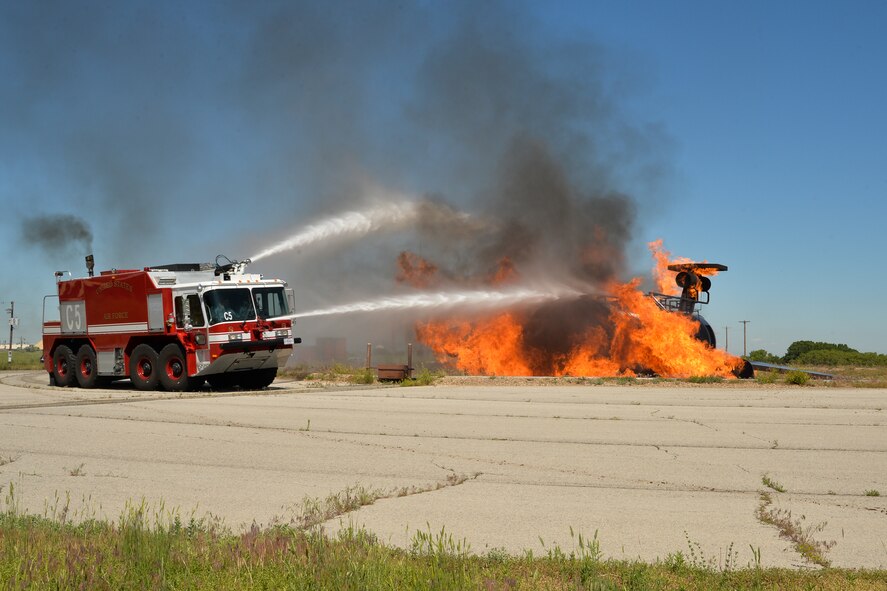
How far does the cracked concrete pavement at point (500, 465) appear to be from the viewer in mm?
7297

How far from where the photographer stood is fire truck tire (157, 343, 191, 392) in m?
23.3

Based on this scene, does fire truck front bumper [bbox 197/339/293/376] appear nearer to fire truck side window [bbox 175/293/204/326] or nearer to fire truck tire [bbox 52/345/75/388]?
fire truck side window [bbox 175/293/204/326]

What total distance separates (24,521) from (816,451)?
32.5 ft

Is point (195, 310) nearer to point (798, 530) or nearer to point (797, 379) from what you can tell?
point (797, 379)

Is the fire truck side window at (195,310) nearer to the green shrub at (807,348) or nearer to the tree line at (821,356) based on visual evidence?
the tree line at (821,356)

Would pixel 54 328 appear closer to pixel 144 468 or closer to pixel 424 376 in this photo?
pixel 424 376

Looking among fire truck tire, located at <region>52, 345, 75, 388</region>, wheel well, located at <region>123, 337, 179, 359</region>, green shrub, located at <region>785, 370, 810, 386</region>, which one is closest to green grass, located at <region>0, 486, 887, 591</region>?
wheel well, located at <region>123, 337, 179, 359</region>

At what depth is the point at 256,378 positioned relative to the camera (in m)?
25.1

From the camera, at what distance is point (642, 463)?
10.7 metres

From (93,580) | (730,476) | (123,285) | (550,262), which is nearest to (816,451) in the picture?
(730,476)

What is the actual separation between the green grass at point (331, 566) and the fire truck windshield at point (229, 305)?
16154 millimetres

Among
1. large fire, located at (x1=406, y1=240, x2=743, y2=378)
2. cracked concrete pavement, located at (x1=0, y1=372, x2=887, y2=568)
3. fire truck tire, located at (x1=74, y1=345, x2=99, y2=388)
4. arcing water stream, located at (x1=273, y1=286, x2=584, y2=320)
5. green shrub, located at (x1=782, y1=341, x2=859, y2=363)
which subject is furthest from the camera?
green shrub, located at (x1=782, y1=341, x2=859, y2=363)

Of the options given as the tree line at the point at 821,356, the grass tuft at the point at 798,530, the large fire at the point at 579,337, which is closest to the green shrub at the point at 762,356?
the tree line at the point at 821,356

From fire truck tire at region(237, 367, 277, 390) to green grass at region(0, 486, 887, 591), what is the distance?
61.1 feet
